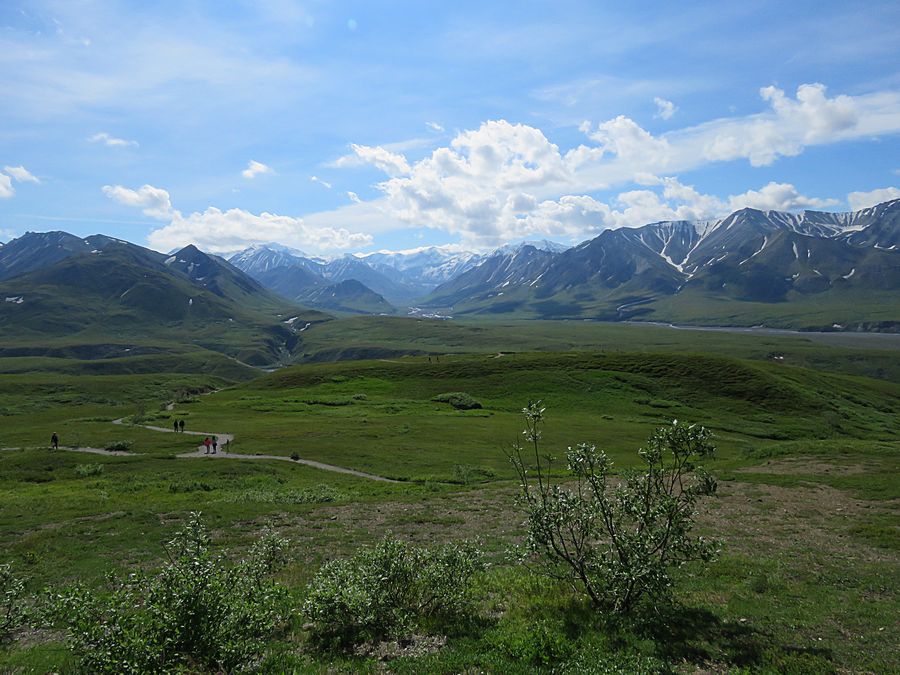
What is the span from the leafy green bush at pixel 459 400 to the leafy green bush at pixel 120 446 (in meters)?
55.2

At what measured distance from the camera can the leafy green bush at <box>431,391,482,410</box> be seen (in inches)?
3770

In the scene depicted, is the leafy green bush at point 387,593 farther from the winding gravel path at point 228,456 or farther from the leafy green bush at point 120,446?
the leafy green bush at point 120,446

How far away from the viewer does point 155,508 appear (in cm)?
3294

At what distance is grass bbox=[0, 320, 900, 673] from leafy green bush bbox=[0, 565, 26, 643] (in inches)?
25.4

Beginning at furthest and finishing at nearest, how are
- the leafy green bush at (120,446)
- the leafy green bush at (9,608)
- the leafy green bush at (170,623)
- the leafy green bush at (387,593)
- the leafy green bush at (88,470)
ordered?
1. the leafy green bush at (120,446)
2. the leafy green bush at (88,470)
3. the leafy green bush at (387,593)
4. the leafy green bush at (9,608)
5. the leafy green bush at (170,623)

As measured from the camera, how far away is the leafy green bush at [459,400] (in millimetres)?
95750

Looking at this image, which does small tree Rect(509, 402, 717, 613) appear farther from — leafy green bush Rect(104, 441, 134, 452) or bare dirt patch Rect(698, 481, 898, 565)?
leafy green bush Rect(104, 441, 134, 452)

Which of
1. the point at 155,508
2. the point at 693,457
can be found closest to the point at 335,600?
the point at 693,457

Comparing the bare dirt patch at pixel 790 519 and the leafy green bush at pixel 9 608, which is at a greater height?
the leafy green bush at pixel 9 608

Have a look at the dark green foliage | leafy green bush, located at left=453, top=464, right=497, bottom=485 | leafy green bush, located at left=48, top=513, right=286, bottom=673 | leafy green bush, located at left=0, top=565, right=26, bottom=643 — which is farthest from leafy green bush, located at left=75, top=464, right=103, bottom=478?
the dark green foliage

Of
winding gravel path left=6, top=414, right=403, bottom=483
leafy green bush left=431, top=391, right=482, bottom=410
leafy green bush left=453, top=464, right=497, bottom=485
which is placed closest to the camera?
leafy green bush left=453, top=464, right=497, bottom=485

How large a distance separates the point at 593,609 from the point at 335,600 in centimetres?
828

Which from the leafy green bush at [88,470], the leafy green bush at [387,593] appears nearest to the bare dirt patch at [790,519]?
the leafy green bush at [387,593]

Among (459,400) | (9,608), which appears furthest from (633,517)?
(459,400)
